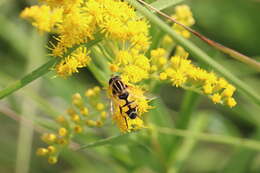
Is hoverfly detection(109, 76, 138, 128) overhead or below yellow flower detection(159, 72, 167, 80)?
below

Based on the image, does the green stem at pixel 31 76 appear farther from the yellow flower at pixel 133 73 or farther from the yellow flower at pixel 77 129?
the yellow flower at pixel 77 129

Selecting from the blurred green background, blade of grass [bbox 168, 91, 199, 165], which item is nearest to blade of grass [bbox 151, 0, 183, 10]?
blade of grass [bbox 168, 91, 199, 165]

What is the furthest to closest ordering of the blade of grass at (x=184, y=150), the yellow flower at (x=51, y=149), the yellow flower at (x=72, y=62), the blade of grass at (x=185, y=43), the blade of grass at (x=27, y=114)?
the blade of grass at (x=27, y=114), the blade of grass at (x=184, y=150), the yellow flower at (x=51, y=149), the yellow flower at (x=72, y=62), the blade of grass at (x=185, y=43)

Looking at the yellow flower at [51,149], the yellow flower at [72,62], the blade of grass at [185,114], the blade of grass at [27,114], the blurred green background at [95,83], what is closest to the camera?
the yellow flower at [72,62]

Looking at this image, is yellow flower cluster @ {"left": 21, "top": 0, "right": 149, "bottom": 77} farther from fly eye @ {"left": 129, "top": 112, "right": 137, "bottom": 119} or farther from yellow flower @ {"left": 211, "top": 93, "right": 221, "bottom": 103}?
yellow flower @ {"left": 211, "top": 93, "right": 221, "bottom": 103}

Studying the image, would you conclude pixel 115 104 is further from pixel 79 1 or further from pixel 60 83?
pixel 60 83

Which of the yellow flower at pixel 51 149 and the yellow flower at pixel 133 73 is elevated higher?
the yellow flower at pixel 51 149

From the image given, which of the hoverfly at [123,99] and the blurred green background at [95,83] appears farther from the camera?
the blurred green background at [95,83]

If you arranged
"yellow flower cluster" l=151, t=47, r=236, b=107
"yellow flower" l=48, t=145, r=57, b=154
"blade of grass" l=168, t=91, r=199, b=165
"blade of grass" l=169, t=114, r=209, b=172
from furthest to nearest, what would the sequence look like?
"blade of grass" l=169, t=114, r=209, b=172, "blade of grass" l=168, t=91, r=199, b=165, "yellow flower" l=48, t=145, r=57, b=154, "yellow flower cluster" l=151, t=47, r=236, b=107

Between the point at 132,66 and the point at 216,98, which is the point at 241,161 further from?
the point at 132,66

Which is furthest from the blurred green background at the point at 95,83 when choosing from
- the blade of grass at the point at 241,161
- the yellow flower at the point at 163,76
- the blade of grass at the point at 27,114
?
the yellow flower at the point at 163,76
